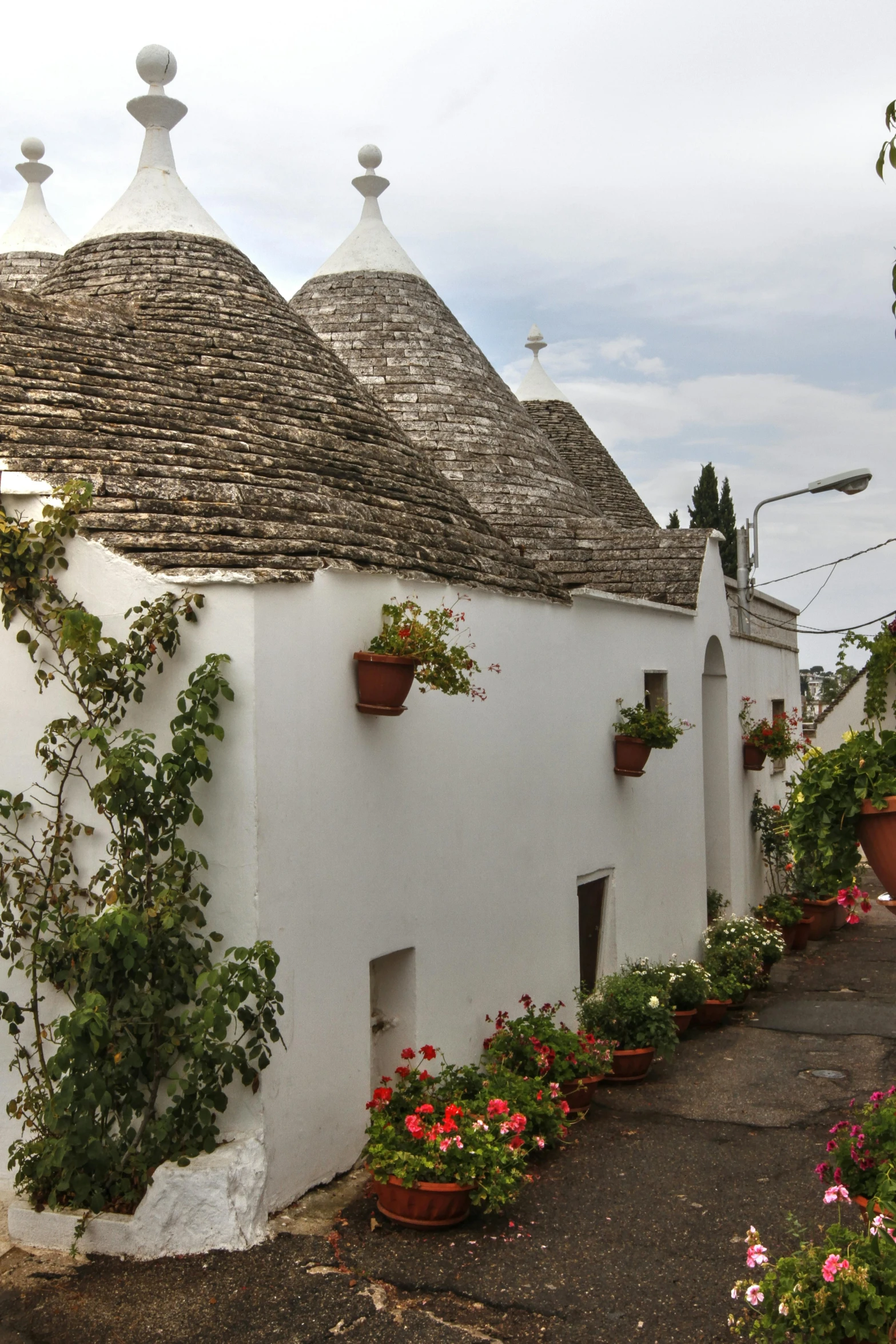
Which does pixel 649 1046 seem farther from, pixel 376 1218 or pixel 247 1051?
pixel 247 1051

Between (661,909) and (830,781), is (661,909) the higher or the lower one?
the lower one

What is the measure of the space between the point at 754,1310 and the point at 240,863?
112 inches

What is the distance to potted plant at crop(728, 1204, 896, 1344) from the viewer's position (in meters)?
3.78

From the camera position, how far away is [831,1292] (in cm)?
382

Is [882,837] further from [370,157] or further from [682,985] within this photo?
[370,157]

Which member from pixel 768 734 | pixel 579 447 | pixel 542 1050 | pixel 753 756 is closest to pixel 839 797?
pixel 542 1050

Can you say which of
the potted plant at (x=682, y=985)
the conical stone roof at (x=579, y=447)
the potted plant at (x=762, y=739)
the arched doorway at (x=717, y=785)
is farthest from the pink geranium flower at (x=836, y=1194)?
the conical stone roof at (x=579, y=447)

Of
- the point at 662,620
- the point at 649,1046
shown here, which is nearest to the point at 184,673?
the point at 649,1046

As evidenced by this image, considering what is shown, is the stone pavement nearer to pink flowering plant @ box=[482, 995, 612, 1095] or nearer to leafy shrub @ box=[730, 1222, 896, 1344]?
pink flowering plant @ box=[482, 995, 612, 1095]

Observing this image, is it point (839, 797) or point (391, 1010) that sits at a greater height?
point (839, 797)

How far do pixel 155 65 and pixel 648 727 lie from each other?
6.73 m

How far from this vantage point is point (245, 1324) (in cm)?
464

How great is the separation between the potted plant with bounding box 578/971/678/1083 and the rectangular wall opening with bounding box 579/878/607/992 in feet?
2.66

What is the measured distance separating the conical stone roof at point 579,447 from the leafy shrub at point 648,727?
7.61m
